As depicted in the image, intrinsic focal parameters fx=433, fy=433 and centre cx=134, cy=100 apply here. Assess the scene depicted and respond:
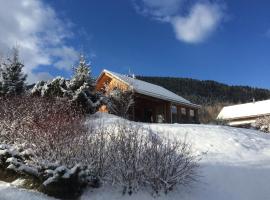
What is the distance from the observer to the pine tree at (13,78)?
940 inches

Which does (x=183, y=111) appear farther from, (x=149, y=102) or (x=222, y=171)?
(x=222, y=171)

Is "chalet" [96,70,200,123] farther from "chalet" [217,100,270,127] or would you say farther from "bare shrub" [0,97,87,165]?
"bare shrub" [0,97,87,165]

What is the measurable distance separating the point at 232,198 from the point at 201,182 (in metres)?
0.87

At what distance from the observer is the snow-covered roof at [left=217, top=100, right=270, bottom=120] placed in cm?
5753

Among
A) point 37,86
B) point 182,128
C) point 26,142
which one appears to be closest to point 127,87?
point 37,86

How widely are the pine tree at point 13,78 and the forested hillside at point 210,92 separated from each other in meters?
52.1

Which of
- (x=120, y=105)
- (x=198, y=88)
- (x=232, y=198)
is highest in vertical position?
(x=198, y=88)

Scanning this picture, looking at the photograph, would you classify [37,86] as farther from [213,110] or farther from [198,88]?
[198,88]

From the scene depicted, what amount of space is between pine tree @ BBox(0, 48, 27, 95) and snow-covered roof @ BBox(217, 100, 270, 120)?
3589cm

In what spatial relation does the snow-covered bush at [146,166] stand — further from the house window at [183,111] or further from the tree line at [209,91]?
the tree line at [209,91]

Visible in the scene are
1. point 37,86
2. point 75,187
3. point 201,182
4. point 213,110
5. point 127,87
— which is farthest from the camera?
point 213,110

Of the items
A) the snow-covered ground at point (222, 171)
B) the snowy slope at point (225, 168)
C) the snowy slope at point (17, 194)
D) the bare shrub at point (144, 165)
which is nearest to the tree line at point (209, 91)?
the snowy slope at point (225, 168)

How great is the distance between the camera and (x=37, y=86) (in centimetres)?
2095

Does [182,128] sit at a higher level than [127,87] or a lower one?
lower
